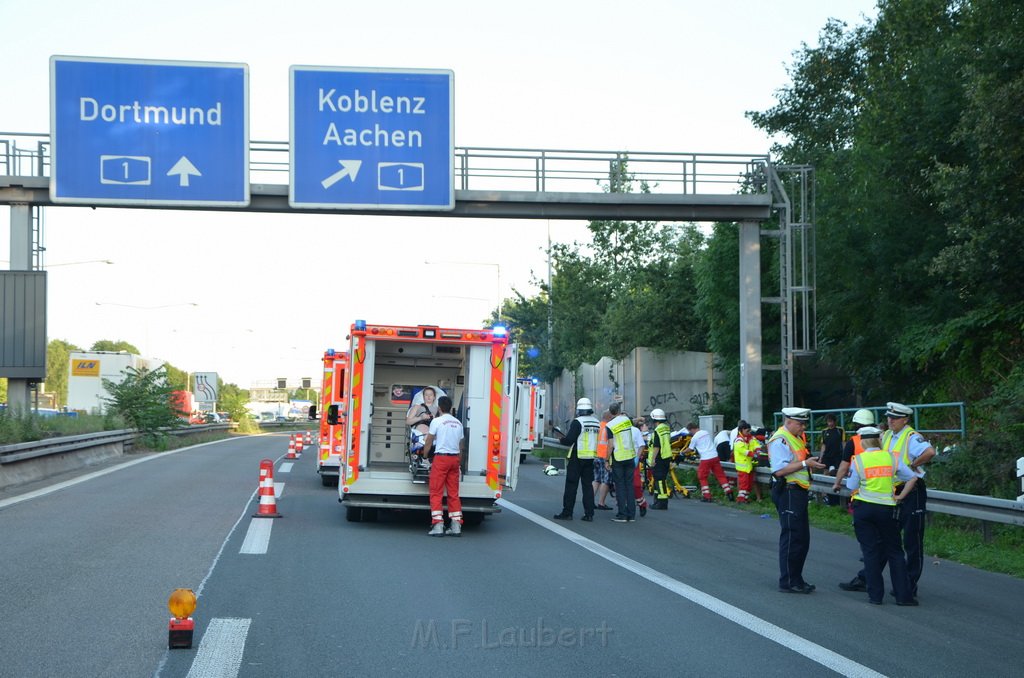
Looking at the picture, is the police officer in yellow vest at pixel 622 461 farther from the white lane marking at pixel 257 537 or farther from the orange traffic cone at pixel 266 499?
the white lane marking at pixel 257 537

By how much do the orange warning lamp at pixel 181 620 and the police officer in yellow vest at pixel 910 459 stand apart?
20.5ft

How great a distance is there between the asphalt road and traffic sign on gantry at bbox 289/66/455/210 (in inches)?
309

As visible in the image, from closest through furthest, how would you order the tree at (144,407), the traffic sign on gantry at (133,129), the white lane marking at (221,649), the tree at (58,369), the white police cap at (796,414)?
the white lane marking at (221,649), the white police cap at (796,414), the traffic sign on gantry at (133,129), the tree at (144,407), the tree at (58,369)

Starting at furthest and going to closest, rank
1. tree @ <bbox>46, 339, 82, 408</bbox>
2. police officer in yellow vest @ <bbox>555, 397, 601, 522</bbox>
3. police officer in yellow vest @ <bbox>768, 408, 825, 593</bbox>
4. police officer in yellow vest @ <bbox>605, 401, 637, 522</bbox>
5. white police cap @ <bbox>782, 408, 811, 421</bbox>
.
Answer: tree @ <bbox>46, 339, 82, 408</bbox> → police officer in yellow vest @ <bbox>605, 401, 637, 522</bbox> → police officer in yellow vest @ <bbox>555, 397, 601, 522</bbox> → white police cap @ <bbox>782, 408, 811, 421</bbox> → police officer in yellow vest @ <bbox>768, 408, 825, 593</bbox>

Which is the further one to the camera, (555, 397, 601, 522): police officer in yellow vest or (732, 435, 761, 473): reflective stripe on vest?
(732, 435, 761, 473): reflective stripe on vest

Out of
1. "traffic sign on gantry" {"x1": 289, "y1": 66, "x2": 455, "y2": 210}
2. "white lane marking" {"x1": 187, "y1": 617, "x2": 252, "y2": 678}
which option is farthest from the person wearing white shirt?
"white lane marking" {"x1": 187, "y1": 617, "x2": 252, "y2": 678}

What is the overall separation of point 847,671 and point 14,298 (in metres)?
22.6

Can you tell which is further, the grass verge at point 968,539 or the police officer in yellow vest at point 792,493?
the grass verge at point 968,539

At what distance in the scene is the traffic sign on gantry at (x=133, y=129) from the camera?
21500 mm

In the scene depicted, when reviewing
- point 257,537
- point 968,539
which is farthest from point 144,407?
point 968,539

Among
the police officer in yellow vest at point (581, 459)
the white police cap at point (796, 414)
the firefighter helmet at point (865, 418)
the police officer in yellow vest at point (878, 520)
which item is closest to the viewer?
the police officer in yellow vest at point (878, 520)

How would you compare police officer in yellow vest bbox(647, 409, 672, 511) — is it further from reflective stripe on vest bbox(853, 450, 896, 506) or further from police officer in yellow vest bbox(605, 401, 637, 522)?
reflective stripe on vest bbox(853, 450, 896, 506)

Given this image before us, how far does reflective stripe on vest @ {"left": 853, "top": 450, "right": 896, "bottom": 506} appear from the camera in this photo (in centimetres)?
1023

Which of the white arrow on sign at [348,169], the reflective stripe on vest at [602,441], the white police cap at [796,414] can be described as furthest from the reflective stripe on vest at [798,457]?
the white arrow on sign at [348,169]
